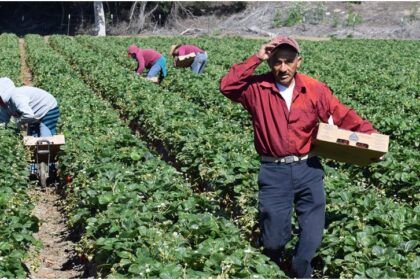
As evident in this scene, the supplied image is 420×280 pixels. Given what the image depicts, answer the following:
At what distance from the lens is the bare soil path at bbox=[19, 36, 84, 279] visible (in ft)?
19.8

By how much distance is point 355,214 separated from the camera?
18.4 ft

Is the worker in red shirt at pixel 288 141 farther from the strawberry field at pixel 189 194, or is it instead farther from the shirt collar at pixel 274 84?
the strawberry field at pixel 189 194

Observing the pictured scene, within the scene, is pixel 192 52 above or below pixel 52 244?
above

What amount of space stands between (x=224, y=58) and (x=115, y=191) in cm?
1716

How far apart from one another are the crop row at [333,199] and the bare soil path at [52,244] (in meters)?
1.71

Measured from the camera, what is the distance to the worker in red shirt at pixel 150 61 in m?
14.8

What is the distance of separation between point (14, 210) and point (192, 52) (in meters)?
10.6

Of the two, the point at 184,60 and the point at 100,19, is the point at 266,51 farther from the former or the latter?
the point at 100,19

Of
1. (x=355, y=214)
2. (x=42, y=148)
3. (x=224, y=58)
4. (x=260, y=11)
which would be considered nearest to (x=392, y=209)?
(x=355, y=214)

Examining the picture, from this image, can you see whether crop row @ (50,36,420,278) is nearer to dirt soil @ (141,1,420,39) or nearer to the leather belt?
the leather belt

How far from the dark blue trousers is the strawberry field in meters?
0.23

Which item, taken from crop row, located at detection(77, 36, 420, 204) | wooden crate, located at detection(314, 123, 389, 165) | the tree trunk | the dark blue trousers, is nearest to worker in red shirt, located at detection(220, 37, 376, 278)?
the dark blue trousers

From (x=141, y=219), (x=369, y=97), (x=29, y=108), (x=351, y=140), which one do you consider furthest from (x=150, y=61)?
(x=351, y=140)

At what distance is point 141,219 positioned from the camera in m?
5.34
